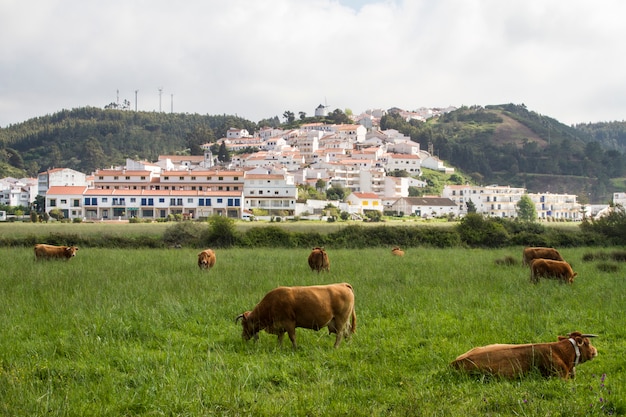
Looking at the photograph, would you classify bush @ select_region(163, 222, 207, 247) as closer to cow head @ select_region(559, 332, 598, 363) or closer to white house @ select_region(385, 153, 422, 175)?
cow head @ select_region(559, 332, 598, 363)

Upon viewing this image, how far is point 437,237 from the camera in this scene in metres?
36.2

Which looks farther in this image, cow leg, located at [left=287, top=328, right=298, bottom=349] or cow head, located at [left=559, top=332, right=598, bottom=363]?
cow leg, located at [left=287, top=328, right=298, bottom=349]

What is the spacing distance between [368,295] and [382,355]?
5.04 metres

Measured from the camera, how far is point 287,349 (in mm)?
9133

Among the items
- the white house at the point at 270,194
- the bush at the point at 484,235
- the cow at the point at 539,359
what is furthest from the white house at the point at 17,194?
the cow at the point at 539,359

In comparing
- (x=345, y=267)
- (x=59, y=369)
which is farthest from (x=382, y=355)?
(x=345, y=267)

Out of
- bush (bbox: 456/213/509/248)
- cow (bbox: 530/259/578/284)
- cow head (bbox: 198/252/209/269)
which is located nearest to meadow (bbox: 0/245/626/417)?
cow (bbox: 530/259/578/284)

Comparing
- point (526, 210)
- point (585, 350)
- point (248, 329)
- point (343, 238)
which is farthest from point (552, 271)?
point (526, 210)

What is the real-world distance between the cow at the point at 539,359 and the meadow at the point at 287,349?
0.15 meters

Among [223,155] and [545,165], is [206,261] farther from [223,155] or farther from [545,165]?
[545,165]

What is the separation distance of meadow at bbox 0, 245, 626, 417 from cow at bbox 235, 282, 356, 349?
34 centimetres

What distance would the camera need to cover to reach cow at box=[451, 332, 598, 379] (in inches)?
289

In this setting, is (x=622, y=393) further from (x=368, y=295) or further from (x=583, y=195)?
(x=583, y=195)

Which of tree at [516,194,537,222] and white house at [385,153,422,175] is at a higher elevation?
white house at [385,153,422,175]
